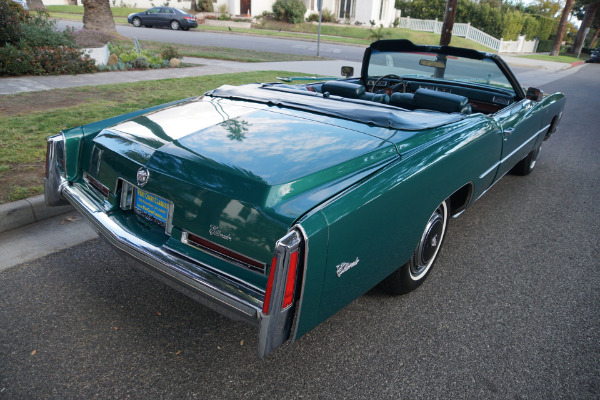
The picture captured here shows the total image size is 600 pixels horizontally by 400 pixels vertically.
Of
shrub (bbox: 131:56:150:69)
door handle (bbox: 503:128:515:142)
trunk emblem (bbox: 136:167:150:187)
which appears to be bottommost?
shrub (bbox: 131:56:150:69)

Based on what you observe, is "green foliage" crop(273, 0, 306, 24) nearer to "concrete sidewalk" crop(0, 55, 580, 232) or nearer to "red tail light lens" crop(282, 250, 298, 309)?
"concrete sidewalk" crop(0, 55, 580, 232)

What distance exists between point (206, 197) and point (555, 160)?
19.1 ft

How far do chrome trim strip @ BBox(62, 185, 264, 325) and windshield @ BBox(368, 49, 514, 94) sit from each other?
312cm

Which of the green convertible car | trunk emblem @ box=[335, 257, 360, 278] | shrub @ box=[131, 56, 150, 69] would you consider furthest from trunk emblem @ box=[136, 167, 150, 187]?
shrub @ box=[131, 56, 150, 69]

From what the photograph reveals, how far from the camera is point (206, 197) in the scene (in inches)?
79.5

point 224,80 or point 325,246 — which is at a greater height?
point 325,246

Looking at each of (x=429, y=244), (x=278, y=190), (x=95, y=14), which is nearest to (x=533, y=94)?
(x=429, y=244)

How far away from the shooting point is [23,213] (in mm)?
3496

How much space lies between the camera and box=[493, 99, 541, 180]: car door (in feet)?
11.8

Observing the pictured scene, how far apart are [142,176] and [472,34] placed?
3686 centimetres

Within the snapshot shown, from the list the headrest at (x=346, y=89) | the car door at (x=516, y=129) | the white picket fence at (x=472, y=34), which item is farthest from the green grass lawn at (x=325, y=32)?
the headrest at (x=346, y=89)

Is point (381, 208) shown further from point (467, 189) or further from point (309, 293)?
point (467, 189)

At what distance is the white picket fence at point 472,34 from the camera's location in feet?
110

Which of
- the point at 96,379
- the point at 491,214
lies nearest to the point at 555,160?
the point at 491,214
